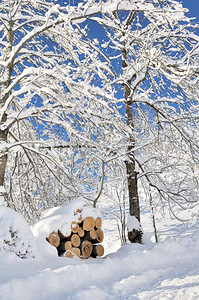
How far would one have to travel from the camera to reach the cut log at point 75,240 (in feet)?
16.5

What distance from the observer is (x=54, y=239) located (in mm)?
4762

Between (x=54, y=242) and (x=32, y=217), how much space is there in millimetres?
2523

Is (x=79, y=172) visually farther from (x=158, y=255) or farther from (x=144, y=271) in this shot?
(x=144, y=271)

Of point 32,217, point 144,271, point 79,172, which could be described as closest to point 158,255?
point 144,271

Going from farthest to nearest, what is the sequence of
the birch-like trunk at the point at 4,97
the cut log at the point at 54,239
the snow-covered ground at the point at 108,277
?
the birch-like trunk at the point at 4,97, the cut log at the point at 54,239, the snow-covered ground at the point at 108,277

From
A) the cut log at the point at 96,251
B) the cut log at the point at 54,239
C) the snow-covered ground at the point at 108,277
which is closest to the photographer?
the snow-covered ground at the point at 108,277

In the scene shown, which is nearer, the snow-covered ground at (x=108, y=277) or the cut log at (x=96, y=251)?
the snow-covered ground at (x=108, y=277)

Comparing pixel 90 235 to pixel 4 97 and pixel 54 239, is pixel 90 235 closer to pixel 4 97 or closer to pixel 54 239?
pixel 54 239

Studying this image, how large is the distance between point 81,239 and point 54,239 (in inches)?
29.2

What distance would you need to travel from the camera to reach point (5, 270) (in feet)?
10.6

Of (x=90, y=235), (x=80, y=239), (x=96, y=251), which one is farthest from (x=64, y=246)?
(x=96, y=251)

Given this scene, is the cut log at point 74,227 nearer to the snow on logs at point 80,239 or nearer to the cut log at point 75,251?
the snow on logs at point 80,239

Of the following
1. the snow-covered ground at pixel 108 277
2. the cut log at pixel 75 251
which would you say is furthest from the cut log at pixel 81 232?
the snow-covered ground at pixel 108 277

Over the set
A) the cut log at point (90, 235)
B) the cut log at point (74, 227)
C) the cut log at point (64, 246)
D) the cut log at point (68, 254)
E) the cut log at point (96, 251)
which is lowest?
the cut log at point (96, 251)
